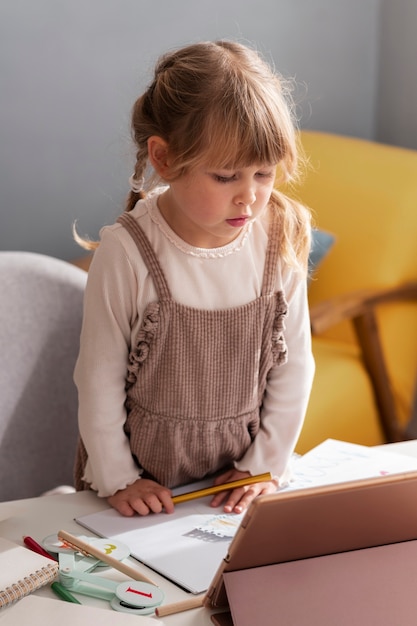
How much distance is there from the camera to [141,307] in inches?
51.1

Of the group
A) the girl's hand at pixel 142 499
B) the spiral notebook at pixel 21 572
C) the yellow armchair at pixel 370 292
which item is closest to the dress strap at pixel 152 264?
the girl's hand at pixel 142 499

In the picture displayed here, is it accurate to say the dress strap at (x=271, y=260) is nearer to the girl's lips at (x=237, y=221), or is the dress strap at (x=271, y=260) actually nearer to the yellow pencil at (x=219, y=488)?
the girl's lips at (x=237, y=221)

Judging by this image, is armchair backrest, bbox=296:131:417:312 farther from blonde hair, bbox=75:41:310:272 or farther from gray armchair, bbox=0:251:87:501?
blonde hair, bbox=75:41:310:272

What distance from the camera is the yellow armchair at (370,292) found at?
98.5 inches

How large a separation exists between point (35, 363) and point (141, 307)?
0.48m

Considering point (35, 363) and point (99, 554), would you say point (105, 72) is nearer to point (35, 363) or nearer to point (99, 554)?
point (35, 363)

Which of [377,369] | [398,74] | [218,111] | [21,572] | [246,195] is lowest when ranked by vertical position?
[21,572]

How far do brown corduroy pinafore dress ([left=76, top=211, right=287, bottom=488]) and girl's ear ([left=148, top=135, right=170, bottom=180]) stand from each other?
9cm

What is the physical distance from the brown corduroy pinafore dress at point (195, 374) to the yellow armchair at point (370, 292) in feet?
3.58

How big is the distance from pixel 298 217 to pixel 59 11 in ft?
5.59

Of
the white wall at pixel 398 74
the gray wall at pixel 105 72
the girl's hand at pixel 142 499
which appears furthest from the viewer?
the white wall at pixel 398 74

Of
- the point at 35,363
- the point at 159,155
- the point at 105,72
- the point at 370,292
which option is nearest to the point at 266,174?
the point at 159,155

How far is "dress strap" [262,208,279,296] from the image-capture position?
1.34m

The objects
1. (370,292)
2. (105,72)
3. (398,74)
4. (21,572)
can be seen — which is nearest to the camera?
(21,572)
